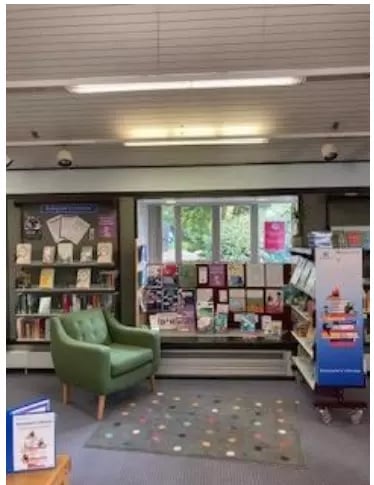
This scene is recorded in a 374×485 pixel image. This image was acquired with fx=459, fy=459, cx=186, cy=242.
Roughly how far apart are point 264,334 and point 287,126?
283cm

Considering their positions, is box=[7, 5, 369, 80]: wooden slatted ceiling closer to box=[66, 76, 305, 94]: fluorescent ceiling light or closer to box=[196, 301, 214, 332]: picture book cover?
box=[66, 76, 305, 94]: fluorescent ceiling light

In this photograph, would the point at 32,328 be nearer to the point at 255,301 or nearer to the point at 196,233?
the point at 255,301

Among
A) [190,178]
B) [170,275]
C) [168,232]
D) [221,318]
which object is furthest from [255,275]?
[168,232]

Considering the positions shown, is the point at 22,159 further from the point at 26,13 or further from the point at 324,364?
the point at 324,364

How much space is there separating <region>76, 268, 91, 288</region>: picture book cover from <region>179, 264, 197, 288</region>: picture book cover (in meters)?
1.28

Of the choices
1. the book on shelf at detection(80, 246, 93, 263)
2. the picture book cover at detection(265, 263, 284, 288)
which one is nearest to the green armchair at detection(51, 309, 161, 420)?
the book on shelf at detection(80, 246, 93, 263)

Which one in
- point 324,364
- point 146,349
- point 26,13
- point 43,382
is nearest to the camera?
point 26,13

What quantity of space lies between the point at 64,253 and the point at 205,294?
2.02 meters

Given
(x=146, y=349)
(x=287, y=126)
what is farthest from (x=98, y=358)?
(x=287, y=126)

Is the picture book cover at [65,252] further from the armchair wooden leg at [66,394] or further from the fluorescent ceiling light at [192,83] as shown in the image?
the fluorescent ceiling light at [192,83]

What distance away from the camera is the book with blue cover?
7.34ft

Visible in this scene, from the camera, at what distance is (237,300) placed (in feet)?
21.1

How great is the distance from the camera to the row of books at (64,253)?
20.1 feet

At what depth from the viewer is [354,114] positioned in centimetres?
441
